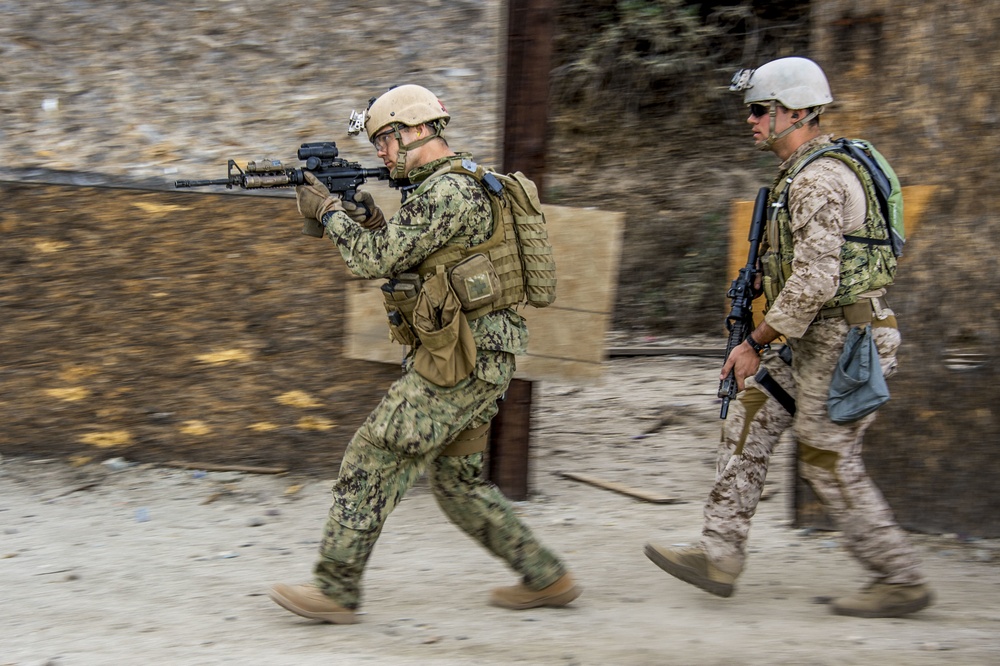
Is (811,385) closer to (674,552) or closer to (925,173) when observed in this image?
(674,552)

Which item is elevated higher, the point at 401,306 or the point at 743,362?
the point at 401,306

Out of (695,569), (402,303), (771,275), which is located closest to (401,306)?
(402,303)

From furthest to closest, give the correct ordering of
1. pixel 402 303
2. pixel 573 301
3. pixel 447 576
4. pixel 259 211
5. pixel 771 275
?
1. pixel 259 211
2. pixel 573 301
3. pixel 447 576
4. pixel 771 275
5. pixel 402 303

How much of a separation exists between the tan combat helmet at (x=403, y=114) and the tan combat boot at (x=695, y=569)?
177 centimetres

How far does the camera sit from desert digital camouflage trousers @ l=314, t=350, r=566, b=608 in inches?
147

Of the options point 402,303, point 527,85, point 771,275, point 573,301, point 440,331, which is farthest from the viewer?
point 573,301

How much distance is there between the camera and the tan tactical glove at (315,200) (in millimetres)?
3879

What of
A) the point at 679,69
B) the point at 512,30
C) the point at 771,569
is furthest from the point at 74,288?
the point at 679,69

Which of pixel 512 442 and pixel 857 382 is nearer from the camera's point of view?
pixel 857 382

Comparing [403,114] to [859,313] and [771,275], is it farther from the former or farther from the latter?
[859,313]

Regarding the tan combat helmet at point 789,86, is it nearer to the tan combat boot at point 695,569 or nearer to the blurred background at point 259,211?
the blurred background at point 259,211

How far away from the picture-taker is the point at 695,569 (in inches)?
158

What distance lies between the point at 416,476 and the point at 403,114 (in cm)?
132

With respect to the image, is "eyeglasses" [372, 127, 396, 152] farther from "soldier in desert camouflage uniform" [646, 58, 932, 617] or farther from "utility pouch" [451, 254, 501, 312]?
"soldier in desert camouflage uniform" [646, 58, 932, 617]
